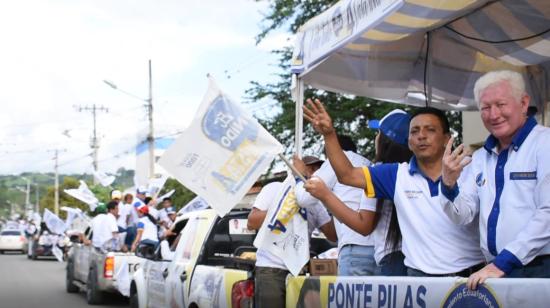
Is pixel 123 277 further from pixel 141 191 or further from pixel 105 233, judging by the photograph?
pixel 141 191

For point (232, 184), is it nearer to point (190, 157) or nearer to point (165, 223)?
point (190, 157)

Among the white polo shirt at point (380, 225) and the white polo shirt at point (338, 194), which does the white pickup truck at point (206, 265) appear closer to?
the white polo shirt at point (338, 194)

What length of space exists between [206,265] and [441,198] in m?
3.84

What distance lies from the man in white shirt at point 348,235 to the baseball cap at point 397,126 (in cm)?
42

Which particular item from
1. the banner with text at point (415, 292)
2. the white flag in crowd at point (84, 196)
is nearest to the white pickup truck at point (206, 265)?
the banner with text at point (415, 292)

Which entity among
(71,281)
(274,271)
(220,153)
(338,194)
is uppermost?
(220,153)

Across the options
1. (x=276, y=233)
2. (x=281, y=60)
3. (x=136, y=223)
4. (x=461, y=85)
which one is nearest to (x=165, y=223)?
(x=136, y=223)

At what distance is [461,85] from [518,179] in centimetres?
393

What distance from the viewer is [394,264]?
4.98 metres

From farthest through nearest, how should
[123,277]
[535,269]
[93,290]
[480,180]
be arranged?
[93,290], [123,277], [480,180], [535,269]

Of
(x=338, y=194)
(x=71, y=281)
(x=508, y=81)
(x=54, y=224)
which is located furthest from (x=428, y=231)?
(x=54, y=224)

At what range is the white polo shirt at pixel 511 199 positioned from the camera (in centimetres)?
371

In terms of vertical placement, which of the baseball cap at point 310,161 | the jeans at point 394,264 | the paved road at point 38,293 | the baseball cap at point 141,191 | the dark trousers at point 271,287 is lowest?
the paved road at point 38,293

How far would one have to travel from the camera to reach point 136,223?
17.1m
